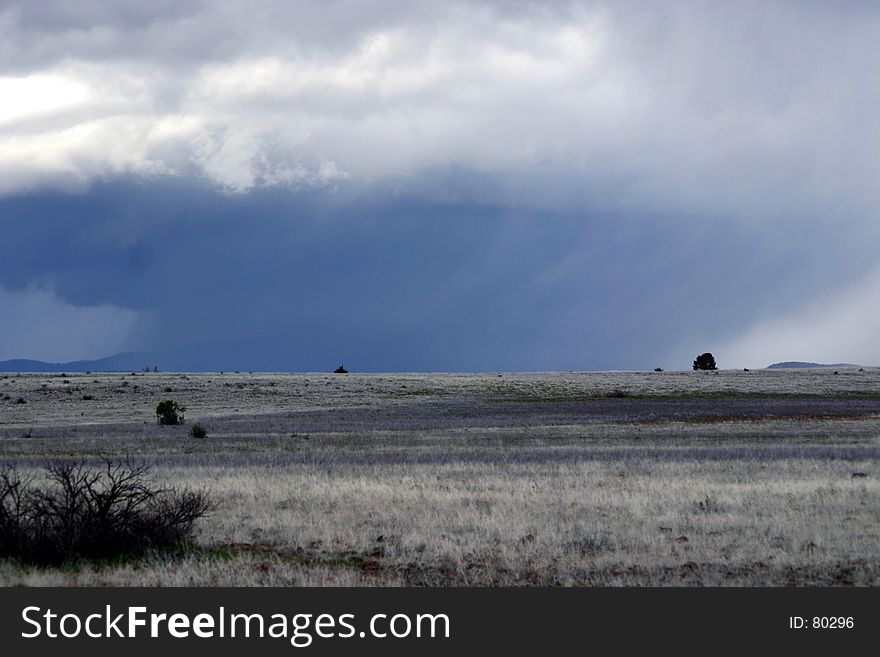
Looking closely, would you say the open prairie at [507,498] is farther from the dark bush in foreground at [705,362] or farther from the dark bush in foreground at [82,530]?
the dark bush in foreground at [705,362]

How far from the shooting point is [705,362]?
166625 mm

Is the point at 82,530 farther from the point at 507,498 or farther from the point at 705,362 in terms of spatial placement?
the point at 705,362

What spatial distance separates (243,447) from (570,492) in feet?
59.7

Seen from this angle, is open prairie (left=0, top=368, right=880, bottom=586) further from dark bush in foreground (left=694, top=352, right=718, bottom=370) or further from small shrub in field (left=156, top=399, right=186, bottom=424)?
dark bush in foreground (left=694, top=352, right=718, bottom=370)

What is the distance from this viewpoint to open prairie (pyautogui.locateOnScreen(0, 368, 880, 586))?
39.2ft

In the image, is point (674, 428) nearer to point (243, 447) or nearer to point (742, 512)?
point (243, 447)

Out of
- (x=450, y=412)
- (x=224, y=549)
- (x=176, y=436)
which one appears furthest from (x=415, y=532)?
(x=450, y=412)

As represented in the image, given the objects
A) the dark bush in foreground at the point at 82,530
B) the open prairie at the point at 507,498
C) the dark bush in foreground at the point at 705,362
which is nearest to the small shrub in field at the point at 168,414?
the open prairie at the point at 507,498

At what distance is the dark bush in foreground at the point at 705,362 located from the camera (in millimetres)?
166625

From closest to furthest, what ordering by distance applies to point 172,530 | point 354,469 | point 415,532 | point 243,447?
point 172,530 < point 415,532 < point 354,469 < point 243,447

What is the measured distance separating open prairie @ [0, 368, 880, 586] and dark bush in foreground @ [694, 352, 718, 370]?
118231mm

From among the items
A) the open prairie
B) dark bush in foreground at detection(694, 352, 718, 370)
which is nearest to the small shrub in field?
the open prairie

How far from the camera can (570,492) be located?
62.9 ft

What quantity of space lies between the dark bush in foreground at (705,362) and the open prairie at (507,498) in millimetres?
118231
